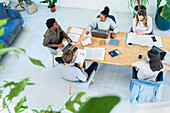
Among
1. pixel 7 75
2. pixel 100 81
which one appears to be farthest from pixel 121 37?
pixel 7 75

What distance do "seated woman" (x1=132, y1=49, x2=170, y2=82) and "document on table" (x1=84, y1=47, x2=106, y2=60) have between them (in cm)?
56

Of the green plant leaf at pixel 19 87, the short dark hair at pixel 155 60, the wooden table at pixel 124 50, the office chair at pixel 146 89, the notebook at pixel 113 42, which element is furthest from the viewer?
the notebook at pixel 113 42

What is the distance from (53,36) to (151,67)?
186 cm

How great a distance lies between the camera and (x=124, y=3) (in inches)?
187

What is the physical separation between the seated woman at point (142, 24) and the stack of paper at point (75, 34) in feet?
3.52

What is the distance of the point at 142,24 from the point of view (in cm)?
329

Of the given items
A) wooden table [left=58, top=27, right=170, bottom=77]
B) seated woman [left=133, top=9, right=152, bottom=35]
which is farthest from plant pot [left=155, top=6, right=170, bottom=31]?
wooden table [left=58, top=27, right=170, bottom=77]

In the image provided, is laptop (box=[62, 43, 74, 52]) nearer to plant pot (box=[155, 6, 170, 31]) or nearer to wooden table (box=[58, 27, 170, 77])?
wooden table (box=[58, 27, 170, 77])

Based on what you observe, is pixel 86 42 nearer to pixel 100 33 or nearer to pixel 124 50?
pixel 100 33

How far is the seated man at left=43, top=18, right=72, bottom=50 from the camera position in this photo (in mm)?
3139

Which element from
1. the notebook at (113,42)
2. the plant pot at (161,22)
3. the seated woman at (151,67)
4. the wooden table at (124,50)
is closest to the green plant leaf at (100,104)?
the seated woman at (151,67)

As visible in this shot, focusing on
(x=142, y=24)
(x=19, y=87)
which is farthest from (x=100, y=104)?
(x=142, y=24)

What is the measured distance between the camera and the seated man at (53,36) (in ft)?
10.3

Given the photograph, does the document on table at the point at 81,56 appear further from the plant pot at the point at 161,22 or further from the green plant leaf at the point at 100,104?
the green plant leaf at the point at 100,104
